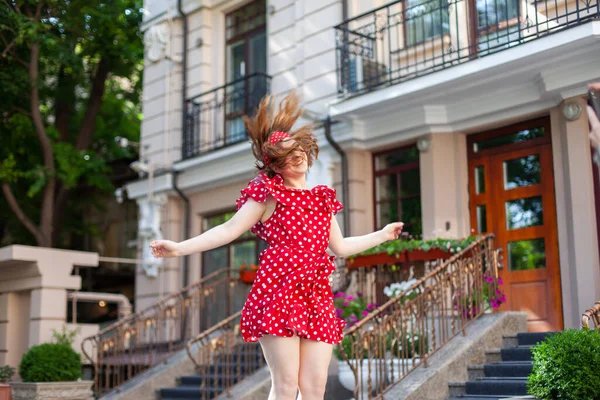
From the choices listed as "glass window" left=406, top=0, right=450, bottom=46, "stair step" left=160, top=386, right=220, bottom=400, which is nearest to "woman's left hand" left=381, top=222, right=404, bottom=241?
"stair step" left=160, top=386, right=220, bottom=400

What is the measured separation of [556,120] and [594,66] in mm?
951

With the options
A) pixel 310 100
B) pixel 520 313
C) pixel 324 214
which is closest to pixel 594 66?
pixel 520 313

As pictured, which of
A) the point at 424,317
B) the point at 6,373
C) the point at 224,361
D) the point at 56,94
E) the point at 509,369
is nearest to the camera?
the point at 509,369

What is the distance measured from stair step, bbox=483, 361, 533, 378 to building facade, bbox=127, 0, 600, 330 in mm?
1720

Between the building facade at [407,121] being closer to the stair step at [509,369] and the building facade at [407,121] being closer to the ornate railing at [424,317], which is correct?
the ornate railing at [424,317]

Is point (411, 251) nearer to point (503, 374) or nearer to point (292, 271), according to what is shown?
point (503, 374)

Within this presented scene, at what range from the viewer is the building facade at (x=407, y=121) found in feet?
30.5

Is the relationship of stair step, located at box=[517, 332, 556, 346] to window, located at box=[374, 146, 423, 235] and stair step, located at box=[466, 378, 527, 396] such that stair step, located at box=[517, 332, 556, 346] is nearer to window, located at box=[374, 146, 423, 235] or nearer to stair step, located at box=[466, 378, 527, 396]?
stair step, located at box=[466, 378, 527, 396]

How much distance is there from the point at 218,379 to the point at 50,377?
2.21 metres

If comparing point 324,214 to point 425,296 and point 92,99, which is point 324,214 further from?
point 92,99

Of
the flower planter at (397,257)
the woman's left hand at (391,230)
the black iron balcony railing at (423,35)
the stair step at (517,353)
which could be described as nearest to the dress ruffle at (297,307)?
the woman's left hand at (391,230)

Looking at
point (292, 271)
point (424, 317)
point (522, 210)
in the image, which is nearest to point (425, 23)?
point (522, 210)

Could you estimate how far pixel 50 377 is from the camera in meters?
10.1

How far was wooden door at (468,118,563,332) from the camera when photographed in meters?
9.80
